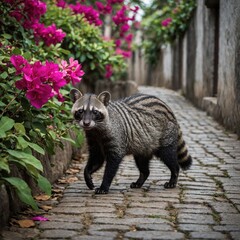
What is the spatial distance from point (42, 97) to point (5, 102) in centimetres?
74

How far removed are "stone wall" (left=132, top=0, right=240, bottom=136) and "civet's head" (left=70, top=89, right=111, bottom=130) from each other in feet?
14.0

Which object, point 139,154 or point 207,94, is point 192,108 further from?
point 139,154

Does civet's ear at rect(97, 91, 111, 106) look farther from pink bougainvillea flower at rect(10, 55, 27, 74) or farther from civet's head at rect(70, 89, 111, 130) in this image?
pink bougainvillea flower at rect(10, 55, 27, 74)

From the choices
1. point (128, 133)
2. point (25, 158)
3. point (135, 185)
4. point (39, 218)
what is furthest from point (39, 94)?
point (135, 185)

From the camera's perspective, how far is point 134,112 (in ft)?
21.2

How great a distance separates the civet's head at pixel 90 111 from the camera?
18.6 feet

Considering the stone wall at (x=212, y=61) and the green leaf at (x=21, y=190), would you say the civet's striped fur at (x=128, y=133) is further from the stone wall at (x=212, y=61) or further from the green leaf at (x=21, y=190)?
the stone wall at (x=212, y=61)

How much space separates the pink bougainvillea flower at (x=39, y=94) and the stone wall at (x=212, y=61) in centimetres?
561

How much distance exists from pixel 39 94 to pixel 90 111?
1.20 metres

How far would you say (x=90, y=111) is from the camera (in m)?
5.74

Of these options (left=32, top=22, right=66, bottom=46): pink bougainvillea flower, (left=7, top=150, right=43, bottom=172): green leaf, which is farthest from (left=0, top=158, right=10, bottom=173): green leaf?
(left=32, top=22, right=66, bottom=46): pink bougainvillea flower

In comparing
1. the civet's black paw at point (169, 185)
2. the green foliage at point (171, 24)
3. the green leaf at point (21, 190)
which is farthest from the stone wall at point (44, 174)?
the green foliage at point (171, 24)

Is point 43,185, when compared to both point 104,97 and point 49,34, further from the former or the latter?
point 49,34

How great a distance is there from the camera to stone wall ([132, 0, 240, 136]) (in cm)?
1006
